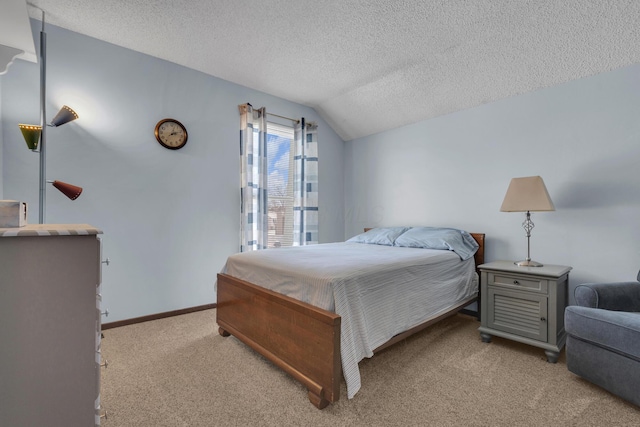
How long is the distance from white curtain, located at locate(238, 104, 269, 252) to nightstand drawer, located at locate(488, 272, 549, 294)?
240 cm

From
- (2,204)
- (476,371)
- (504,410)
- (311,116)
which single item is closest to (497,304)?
(476,371)

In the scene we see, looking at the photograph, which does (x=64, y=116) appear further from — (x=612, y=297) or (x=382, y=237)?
(x=612, y=297)

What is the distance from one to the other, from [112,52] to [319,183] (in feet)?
8.84

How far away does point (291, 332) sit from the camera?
68.7 inches

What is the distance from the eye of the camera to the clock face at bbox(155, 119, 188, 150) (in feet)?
9.54

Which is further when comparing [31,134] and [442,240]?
[442,240]

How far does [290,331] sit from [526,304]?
182 cm

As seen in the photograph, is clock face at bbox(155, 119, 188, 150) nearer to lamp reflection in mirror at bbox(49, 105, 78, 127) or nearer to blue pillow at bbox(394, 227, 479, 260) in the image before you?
lamp reflection in mirror at bbox(49, 105, 78, 127)

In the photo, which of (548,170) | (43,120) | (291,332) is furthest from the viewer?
(548,170)

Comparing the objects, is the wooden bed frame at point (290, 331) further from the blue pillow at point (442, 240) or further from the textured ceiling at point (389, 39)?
the textured ceiling at point (389, 39)

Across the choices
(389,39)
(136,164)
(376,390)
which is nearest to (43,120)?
(136,164)

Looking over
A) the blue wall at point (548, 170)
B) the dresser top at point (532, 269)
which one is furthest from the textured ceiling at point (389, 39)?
the dresser top at point (532, 269)

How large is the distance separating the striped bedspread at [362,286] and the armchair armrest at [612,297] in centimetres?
86

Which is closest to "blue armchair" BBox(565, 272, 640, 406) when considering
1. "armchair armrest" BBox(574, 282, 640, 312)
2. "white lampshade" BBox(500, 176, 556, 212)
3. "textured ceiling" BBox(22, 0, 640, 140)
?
"armchair armrest" BBox(574, 282, 640, 312)
